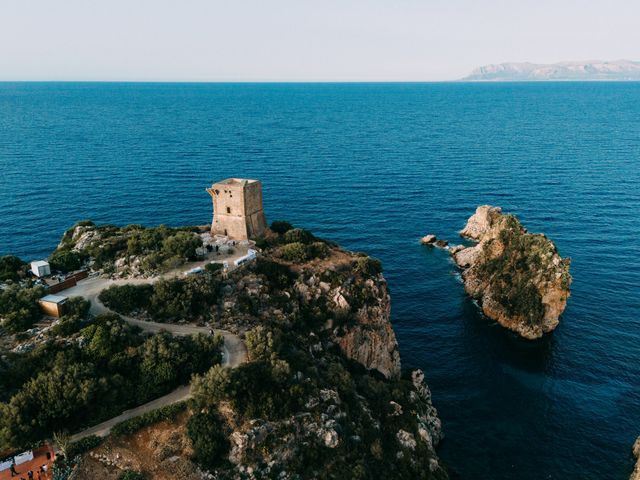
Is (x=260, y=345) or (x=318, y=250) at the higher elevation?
(x=318, y=250)

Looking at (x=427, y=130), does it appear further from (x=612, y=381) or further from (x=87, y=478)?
(x=87, y=478)

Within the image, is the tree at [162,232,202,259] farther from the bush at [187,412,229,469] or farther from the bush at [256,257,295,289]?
the bush at [187,412,229,469]

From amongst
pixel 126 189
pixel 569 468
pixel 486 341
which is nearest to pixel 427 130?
pixel 126 189

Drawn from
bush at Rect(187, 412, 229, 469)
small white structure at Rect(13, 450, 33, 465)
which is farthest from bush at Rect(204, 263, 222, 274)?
small white structure at Rect(13, 450, 33, 465)

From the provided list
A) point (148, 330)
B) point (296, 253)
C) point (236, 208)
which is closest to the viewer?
point (148, 330)

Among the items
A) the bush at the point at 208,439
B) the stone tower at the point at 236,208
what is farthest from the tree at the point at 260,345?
the stone tower at the point at 236,208

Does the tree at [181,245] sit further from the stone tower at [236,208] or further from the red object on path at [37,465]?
the red object on path at [37,465]

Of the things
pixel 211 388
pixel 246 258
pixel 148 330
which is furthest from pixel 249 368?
pixel 246 258

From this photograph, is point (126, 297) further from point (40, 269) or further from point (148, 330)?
point (40, 269)

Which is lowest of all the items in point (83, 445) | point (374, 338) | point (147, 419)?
point (374, 338)
